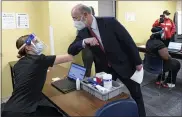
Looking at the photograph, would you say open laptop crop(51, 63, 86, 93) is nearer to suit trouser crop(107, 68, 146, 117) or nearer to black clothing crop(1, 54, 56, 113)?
black clothing crop(1, 54, 56, 113)

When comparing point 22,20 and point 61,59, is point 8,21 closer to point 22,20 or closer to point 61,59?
point 22,20

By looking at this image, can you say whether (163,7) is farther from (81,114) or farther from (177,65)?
(81,114)

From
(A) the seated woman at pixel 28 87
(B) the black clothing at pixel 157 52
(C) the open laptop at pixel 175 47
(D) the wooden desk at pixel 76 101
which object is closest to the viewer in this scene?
(D) the wooden desk at pixel 76 101

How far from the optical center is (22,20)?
3.09 metres

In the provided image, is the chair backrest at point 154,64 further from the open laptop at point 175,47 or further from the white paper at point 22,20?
the white paper at point 22,20

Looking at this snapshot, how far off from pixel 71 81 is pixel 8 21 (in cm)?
180

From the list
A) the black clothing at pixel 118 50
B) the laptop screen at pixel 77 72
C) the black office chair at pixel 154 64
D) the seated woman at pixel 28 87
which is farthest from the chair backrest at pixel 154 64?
the seated woman at pixel 28 87

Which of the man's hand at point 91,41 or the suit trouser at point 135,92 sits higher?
the man's hand at point 91,41

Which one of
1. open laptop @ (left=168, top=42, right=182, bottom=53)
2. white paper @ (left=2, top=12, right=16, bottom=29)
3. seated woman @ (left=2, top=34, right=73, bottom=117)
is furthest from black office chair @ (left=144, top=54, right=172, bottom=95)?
white paper @ (left=2, top=12, right=16, bottom=29)

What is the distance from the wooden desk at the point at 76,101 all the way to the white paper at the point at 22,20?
174 cm

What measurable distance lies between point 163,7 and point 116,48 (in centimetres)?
503

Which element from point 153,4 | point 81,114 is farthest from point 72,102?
point 153,4

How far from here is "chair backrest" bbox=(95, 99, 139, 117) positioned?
105cm

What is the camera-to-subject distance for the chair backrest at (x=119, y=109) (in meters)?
1.05
